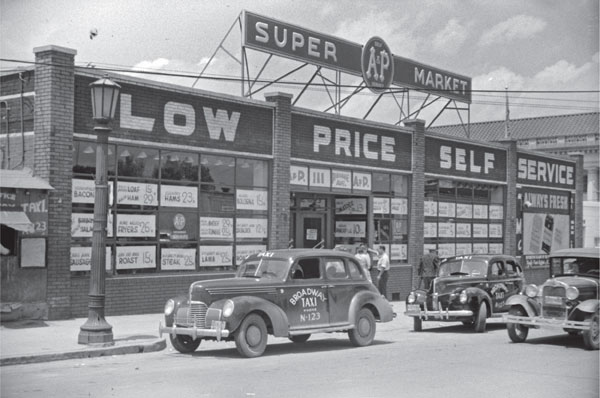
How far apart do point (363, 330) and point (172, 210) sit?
655cm

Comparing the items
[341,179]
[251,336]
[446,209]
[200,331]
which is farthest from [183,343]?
[446,209]

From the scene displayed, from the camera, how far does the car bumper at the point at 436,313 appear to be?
642 inches

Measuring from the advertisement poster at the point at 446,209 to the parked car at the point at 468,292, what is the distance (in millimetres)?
9471

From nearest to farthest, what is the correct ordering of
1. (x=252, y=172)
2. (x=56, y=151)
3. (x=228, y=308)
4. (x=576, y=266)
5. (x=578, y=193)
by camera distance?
(x=228, y=308), (x=576, y=266), (x=56, y=151), (x=252, y=172), (x=578, y=193)

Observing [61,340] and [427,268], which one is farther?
[427,268]

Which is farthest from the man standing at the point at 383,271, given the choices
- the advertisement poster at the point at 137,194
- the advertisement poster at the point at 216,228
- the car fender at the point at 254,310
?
the car fender at the point at 254,310

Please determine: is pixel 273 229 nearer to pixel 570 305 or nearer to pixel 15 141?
pixel 15 141

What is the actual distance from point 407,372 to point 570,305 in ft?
15.5

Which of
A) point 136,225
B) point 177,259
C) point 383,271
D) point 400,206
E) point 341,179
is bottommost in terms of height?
point 383,271

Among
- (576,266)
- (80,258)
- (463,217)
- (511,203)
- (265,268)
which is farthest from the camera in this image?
(511,203)

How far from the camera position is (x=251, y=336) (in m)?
12.1

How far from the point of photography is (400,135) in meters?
25.9

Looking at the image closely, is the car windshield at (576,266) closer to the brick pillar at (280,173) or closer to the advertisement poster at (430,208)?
the brick pillar at (280,173)

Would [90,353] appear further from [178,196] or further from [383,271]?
[383,271]
